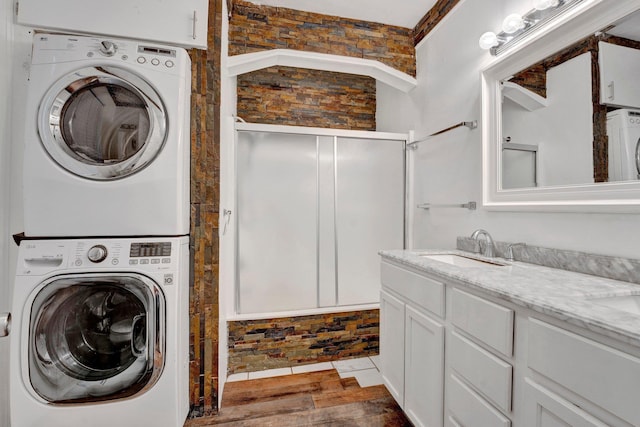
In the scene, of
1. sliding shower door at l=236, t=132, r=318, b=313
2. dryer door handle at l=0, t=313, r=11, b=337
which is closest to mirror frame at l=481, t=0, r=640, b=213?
sliding shower door at l=236, t=132, r=318, b=313

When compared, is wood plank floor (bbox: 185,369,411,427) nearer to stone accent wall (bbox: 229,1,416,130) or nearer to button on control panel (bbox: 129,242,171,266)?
button on control panel (bbox: 129,242,171,266)

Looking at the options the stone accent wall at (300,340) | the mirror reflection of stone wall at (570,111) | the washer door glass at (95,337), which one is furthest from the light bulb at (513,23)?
the washer door glass at (95,337)

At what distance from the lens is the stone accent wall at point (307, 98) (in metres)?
2.80

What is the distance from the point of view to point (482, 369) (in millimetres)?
976

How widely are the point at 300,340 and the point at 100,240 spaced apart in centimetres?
155

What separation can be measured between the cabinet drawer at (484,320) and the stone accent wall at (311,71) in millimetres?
2041

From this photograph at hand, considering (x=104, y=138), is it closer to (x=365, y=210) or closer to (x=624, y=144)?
(x=365, y=210)

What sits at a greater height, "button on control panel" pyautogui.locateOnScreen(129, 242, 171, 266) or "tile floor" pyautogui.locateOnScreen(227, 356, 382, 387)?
"button on control panel" pyautogui.locateOnScreen(129, 242, 171, 266)

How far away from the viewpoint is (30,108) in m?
1.25

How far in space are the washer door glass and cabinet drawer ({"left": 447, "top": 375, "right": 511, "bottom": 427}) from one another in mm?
1301

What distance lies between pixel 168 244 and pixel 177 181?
32 cm

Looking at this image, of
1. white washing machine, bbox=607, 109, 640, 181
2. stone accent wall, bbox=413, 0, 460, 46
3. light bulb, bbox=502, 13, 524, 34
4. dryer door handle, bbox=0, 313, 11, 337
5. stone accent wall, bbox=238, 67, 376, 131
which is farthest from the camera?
stone accent wall, bbox=238, 67, 376, 131

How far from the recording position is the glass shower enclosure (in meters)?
2.19

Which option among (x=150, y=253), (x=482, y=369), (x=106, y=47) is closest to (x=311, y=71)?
(x=106, y=47)
